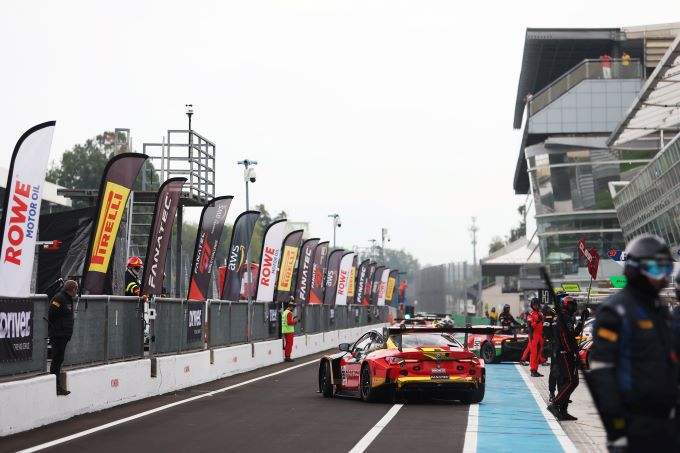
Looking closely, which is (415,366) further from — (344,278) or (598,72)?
(598,72)

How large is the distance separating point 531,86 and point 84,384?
9355 cm

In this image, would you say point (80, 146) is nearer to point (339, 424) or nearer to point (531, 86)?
point (531, 86)

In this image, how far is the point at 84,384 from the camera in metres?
16.3

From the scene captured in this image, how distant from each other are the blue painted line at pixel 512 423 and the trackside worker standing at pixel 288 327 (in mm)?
10554

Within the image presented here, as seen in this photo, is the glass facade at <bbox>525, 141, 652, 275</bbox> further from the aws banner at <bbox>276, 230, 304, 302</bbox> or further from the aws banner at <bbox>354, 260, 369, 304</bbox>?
the aws banner at <bbox>276, 230, 304, 302</bbox>

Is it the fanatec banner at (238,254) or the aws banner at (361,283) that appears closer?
the fanatec banner at (238,254)

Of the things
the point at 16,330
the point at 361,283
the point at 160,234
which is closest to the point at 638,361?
the point at 16,330

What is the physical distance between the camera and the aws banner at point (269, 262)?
111ft

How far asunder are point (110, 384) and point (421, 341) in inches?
194

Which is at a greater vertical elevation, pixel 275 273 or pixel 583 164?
pixel 583 164

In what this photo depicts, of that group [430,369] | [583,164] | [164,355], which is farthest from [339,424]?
[583,164]

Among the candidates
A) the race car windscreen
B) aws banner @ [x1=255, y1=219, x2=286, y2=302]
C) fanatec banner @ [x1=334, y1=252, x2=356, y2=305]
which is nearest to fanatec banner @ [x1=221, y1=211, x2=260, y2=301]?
aws banner @ [x1=255, y1=219, x2=286, y2=302]

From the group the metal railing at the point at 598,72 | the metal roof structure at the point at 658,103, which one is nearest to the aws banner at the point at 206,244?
the metal roof structure at the point at 658,103

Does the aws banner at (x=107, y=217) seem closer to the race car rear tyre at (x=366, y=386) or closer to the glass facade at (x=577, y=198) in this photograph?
the race car rear tyre at (x=366, y=386)
